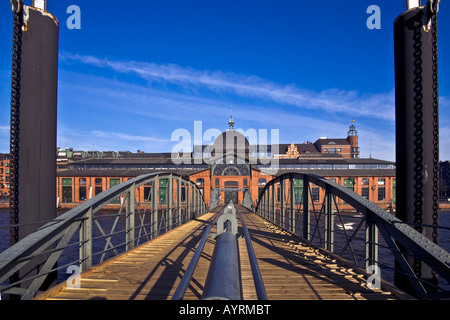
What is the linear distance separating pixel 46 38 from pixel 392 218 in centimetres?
676

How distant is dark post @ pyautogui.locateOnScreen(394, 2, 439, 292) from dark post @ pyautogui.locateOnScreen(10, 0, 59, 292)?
6.28 m

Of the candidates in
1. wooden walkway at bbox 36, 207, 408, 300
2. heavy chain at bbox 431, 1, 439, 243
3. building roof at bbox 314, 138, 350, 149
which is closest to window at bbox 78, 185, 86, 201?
wooden walkway at bbox 36, 207, 408, 300

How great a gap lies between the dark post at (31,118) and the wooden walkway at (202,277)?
1.23m

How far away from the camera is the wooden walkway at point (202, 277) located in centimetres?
454

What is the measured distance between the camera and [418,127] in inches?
196

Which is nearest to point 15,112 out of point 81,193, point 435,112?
point 435,112

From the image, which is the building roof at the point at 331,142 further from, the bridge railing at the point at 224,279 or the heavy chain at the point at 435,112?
the bridge railing at the point at 224,279

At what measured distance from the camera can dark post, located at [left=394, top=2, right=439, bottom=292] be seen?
4957mm

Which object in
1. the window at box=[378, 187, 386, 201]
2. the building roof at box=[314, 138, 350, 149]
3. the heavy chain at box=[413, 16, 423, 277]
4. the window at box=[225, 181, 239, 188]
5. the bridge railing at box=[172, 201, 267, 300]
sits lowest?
the window at box=[378, 187, 386, 201]

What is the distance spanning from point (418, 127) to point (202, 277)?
4.64 metres

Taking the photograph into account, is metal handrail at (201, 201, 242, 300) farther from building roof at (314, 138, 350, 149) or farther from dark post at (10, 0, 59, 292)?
building roof at (314, 138, 350, 149)

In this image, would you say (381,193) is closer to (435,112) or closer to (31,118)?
(435,112)

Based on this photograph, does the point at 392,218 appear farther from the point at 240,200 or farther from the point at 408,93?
the point at 240,200

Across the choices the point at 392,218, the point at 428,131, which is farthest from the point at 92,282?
the point at 428,131
